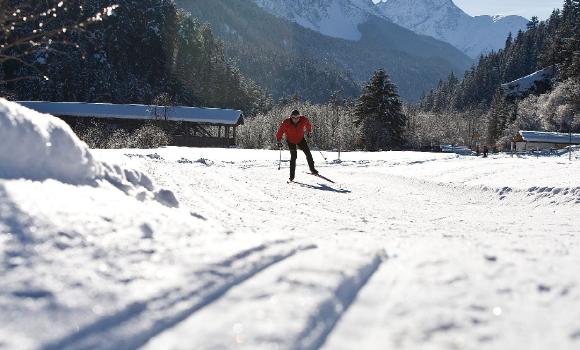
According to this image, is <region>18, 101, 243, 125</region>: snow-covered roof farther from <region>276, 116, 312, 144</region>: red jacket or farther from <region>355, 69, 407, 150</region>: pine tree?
<region>276, 116, 312, 144</region>: red jacket

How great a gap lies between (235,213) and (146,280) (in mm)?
3377

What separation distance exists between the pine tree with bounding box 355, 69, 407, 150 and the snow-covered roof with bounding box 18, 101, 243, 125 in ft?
44.9

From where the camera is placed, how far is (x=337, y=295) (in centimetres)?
272

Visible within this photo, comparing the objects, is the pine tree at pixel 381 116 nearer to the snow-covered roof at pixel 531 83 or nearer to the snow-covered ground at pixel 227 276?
the snow-covered ground at pixel 227 276

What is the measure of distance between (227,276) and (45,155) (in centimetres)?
232

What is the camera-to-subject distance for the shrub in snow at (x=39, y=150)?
376 centimetres

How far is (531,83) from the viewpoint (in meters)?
99.1

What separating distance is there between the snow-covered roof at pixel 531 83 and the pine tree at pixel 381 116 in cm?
6206

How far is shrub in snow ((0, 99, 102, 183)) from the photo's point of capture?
12.3 ft

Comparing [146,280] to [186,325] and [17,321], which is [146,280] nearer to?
[186,325]

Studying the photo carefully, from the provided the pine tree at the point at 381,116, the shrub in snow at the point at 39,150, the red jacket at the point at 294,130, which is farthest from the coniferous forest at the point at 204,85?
the shrub in snow at the point at 39,150

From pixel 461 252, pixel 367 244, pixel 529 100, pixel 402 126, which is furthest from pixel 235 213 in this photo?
pixel 529 100

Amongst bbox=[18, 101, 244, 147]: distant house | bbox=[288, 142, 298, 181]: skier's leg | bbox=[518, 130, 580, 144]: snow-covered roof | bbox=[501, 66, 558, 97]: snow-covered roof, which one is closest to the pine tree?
bbox=[18, 101, 244, 147]: distant house

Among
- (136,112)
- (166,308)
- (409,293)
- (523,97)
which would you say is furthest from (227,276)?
(523,97)
